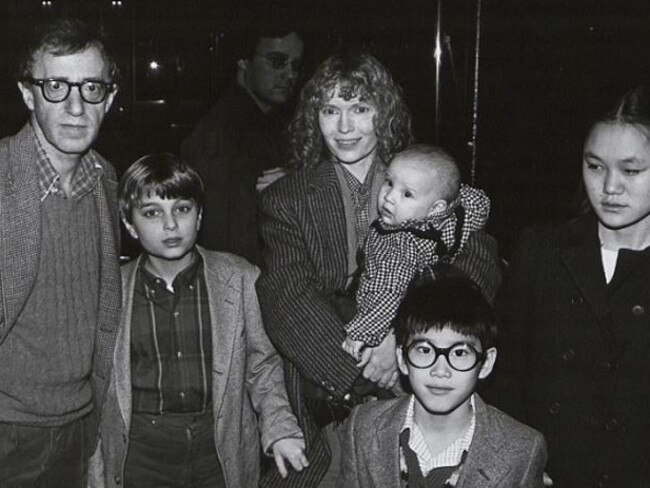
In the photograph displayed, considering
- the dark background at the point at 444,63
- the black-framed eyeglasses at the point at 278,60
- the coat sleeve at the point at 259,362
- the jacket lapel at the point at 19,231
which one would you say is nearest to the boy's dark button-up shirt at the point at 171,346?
the coat sleeve at the point at 259,362

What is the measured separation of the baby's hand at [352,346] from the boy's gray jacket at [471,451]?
0.53 feet

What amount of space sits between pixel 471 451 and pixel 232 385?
851 mm

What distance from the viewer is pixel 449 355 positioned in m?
2.21

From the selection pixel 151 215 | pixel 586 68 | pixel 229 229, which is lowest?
pixel 229 229

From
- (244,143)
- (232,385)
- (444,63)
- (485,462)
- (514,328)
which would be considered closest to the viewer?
(485,462)

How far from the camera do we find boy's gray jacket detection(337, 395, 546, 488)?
217 cm

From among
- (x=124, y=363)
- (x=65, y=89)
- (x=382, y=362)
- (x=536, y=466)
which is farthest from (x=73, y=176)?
(x=536, y=466)

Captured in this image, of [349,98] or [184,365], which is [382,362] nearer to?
[184,365]

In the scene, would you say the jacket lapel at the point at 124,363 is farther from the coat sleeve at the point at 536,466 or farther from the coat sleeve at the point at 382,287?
the coat sleeve at the point at 536,466

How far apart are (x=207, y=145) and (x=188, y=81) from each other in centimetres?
100

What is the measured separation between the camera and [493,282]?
252cm

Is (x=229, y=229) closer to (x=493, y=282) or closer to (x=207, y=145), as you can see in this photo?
(x=207, y=145)

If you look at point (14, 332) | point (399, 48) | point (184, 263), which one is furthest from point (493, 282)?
point (399, 48)

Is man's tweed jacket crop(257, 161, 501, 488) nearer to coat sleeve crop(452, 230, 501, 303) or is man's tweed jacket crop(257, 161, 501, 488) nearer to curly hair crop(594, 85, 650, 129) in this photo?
coat sleeve crop(452, 230, 501, 303)
